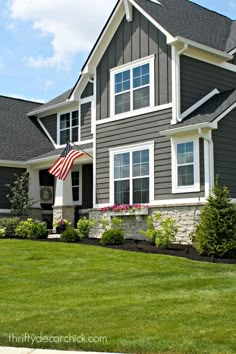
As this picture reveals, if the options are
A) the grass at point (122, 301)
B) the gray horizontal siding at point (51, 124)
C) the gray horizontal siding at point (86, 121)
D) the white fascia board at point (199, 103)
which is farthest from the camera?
the gray horizontal siding at point (51, 124)

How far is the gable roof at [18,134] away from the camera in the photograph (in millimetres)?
22812

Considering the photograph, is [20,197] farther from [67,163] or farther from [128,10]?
[128,10]

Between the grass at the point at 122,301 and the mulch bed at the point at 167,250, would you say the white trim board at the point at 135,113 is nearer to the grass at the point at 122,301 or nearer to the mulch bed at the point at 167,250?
the mulch bed at the point at 167,250

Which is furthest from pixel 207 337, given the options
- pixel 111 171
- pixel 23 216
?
pixel 23 216

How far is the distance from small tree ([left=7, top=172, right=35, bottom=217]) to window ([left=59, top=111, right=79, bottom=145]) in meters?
2.54

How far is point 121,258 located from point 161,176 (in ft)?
14.4

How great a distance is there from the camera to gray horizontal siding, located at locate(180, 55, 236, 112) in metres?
16.0

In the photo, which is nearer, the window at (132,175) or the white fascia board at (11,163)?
the window at (132,175)

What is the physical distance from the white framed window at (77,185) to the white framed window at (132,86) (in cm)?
485

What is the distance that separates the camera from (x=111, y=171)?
57.6ft

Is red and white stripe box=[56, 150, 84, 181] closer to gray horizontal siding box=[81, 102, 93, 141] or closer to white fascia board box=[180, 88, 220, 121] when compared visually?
gray horizontal siding box=[81, 102, 93, 141]

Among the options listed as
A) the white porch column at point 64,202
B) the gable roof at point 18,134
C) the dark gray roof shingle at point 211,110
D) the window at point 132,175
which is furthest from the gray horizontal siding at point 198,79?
the gable roof at point 18,134

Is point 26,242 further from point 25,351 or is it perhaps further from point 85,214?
point 25,351

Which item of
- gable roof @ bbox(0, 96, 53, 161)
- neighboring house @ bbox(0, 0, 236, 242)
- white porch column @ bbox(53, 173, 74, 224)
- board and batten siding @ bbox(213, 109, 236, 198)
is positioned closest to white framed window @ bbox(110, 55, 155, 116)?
neighboring house @ bbox(0, 0, 236, 242)
